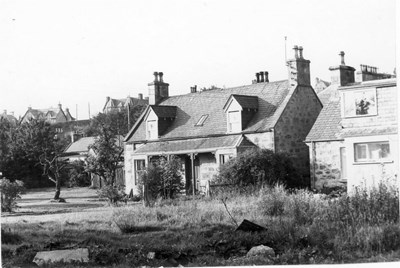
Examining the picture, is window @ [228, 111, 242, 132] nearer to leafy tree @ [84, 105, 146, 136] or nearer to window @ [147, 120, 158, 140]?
window @ [147, 120, 158, 140]

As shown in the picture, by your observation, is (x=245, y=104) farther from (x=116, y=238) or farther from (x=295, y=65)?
(x=116, y=238)

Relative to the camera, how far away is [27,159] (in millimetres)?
23016

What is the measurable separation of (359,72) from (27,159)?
16.2 m

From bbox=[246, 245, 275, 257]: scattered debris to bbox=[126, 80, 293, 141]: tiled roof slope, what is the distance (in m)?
16.5

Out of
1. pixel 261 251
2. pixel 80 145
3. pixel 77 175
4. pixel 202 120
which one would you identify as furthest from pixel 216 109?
pixel 80 145

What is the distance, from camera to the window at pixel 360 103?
1834cm

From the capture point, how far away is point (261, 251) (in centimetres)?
1360

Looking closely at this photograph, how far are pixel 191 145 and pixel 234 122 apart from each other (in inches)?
102

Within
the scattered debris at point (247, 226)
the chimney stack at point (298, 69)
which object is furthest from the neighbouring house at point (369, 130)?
the chimney stack at point (298, 69)

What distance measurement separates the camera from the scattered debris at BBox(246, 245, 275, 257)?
529 inches

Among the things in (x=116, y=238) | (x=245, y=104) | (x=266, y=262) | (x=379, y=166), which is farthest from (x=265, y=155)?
(x=266, y=262)

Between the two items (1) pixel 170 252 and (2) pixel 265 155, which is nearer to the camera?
(1) pixel 170 252

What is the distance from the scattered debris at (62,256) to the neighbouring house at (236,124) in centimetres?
1563

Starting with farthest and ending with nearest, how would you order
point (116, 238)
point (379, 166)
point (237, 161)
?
1. point (237, 161)
2. point (379, 166)
3. point (116, 238)
